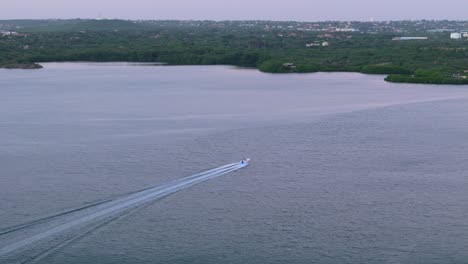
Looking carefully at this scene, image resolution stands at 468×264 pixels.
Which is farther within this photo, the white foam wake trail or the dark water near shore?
the dark water near shore

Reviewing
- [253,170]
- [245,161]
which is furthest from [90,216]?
[245,161]

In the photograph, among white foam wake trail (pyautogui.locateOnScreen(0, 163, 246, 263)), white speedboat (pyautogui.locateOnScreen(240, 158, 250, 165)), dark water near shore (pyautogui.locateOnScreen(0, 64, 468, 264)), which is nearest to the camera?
white foam wake trail (pyautogui.locateOnScreen(0, 163, 246, 263))

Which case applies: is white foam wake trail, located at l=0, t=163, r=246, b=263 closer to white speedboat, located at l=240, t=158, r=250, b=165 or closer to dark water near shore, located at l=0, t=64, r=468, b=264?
dark water near shore, located at l=0, t=64, r=468, b=264

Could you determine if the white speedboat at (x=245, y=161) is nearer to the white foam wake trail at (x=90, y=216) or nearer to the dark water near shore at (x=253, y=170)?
the dark water near shore at (x=253, y=170)

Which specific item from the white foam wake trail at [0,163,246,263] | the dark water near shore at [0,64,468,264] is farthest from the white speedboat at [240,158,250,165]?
the white foam wake trail at [0,163,246,263]

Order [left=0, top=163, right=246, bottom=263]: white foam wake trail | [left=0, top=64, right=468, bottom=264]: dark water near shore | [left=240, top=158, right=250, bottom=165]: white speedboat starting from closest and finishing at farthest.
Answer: [left=0, top=163, right=246, bottom=263]: white foam wake trail < [left=0, top=64, right=468, bottom=264]: dark water near shore < [left=240, top=158, right=250, bottom=165]: white speedboat

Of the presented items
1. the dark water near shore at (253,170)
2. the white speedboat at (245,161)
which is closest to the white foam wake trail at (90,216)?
the dark water near shore at (253,170)
